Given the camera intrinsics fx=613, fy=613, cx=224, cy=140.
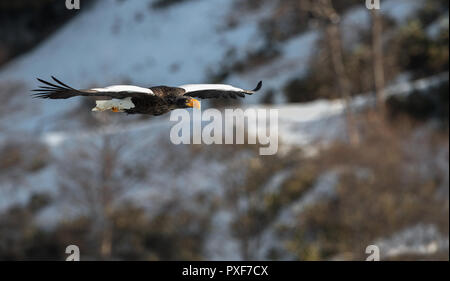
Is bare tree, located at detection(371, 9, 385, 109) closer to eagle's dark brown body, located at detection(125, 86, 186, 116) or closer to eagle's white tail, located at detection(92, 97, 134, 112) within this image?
eagle's dark brown body, located at detection(125, 86, 186, 116)

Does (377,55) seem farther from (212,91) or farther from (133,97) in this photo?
(133,97)

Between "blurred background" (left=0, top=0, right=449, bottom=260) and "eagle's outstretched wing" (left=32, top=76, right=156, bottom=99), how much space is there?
12.6 m

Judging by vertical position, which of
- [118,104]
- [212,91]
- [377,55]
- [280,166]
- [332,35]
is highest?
[332,35]

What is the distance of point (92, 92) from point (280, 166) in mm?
14437

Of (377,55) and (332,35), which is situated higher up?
(332,35)

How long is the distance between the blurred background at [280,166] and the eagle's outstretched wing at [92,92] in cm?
1260

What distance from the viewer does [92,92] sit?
3.91 meters

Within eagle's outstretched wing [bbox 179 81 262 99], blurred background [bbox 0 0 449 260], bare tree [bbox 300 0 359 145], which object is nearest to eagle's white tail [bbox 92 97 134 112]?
eagle's outstretched wing [bbox 179 81 262 99]

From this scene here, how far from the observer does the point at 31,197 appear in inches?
800

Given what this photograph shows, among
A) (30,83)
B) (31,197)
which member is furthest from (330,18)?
(30,83)

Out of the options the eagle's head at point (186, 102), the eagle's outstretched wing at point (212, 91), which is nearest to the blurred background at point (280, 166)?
the eagle's outstretched wing at point (212, 91)

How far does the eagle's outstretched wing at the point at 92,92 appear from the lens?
3973mm

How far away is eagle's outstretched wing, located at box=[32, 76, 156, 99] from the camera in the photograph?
13.0 feet

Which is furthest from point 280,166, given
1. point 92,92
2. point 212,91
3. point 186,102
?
point 92,92
